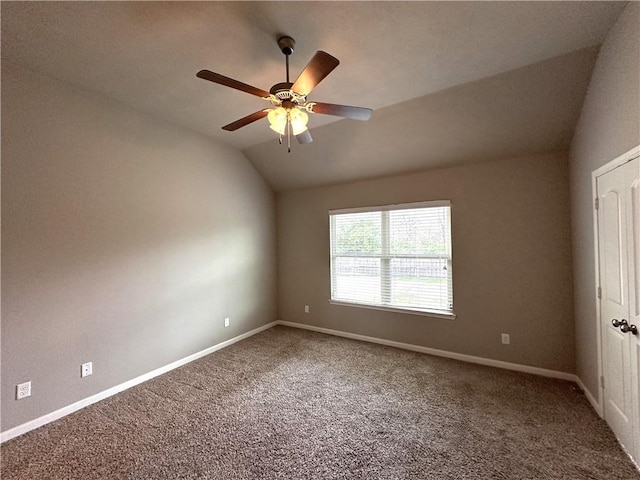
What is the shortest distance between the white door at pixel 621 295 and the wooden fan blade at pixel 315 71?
6.59ft

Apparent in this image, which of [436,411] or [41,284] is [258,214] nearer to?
[41,284]

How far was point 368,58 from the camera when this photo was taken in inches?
84.5

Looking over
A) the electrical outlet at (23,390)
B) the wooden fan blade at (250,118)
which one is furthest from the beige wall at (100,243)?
the wooden fan blade at (250,118)

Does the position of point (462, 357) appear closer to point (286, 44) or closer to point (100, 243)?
point (286, 44)

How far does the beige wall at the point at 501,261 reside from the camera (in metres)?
2.91

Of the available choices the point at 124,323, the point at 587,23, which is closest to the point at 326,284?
the point at 124,323

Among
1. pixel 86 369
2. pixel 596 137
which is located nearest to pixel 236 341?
pixel 86 369

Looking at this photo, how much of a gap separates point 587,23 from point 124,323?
15.2 ft

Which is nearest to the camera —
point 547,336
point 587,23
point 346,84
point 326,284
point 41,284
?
point 587,23

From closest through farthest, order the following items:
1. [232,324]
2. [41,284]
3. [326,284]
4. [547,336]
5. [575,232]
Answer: [41,284], [575,232], [547,336], [232,324], [326,284]

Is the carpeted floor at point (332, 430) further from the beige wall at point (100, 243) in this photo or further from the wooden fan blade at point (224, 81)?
the wooden fan blade at point (224, 81)

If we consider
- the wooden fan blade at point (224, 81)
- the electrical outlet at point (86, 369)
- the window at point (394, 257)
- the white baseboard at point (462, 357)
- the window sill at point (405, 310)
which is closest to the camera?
the wooden fan blade at point (224, 81)

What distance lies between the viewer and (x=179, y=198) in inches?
134

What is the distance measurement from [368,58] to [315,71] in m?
0.85
